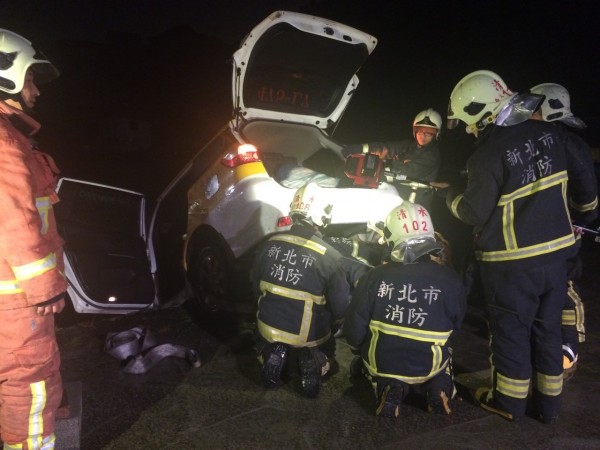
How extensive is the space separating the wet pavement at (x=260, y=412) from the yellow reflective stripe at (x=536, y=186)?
1.48 meters

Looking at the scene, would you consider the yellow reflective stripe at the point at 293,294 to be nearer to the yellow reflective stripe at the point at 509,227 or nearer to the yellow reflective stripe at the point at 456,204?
the yellow reflective stripe at the point at 456,204

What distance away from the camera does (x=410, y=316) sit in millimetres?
2922

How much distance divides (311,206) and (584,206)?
6.59 feet

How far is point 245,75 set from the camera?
4.22 m

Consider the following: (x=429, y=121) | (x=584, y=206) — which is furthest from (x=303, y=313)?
(x=429, y=121)

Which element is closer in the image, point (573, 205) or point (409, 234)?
point (409, 234)

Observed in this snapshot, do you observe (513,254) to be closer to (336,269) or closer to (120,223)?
(336,269)

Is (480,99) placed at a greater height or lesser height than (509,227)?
greater

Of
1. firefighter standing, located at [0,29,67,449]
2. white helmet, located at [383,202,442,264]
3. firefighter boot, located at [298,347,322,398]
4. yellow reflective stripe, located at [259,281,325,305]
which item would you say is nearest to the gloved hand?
firefighter standing, located at [0,29,67,449]

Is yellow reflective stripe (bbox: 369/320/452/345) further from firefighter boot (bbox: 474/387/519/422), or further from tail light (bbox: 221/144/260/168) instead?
tail light (bbox: 221/144/260/168)

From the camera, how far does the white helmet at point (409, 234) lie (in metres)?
3.01

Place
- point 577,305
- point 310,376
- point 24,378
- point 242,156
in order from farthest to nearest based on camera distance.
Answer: point 242,156 → point 577,305 → point 310,376 → point 24,378

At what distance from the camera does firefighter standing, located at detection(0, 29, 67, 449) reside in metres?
2.14

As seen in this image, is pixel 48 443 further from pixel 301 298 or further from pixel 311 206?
pixel 311 206
